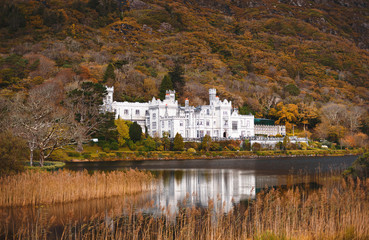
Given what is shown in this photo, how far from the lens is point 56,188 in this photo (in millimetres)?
A: 22031

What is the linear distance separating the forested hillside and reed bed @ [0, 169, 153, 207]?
183ft

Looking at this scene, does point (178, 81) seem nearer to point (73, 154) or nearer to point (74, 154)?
point (74, 154)

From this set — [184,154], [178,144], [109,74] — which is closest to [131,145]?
[178,144]

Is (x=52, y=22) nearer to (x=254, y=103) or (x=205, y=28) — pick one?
(x=205, y=28)

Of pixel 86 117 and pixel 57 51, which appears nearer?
pixel 86 117

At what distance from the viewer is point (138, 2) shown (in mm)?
188750

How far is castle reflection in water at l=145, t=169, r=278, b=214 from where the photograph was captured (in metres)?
22.7

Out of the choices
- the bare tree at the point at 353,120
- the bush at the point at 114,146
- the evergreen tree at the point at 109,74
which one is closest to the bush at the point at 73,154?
the bush at the point at 114,146

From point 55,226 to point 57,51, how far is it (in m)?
108

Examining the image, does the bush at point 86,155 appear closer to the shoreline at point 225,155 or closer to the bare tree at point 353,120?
the shoreline at point 225,155

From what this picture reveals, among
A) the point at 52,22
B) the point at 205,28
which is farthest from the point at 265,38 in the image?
the point at 52,22

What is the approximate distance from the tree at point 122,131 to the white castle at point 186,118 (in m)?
7.14

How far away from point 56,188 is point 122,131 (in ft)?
151

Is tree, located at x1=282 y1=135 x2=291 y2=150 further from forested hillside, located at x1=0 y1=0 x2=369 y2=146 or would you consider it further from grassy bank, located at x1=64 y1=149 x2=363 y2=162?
forested hillside, located at x1=0 y1=0 x2=369 y2=146
